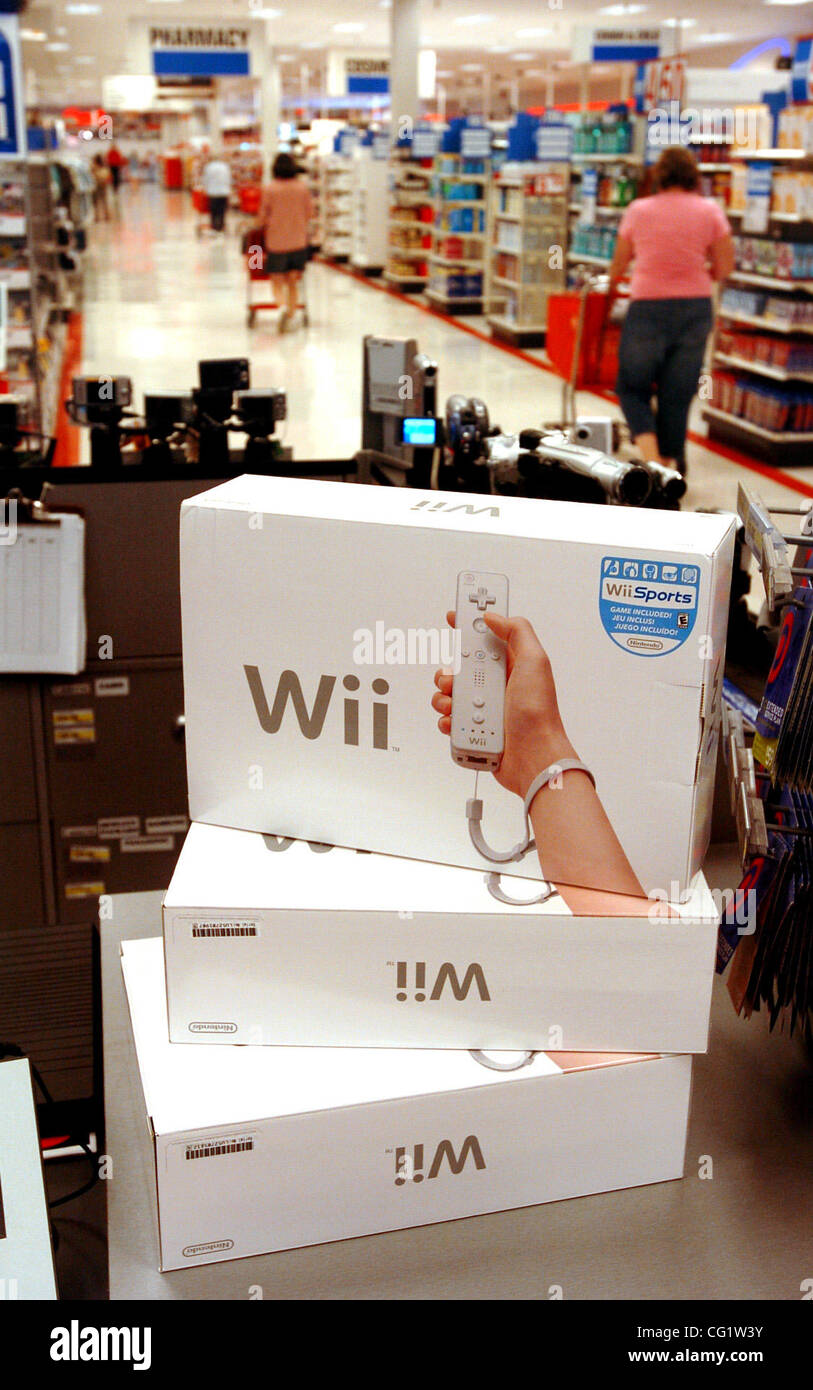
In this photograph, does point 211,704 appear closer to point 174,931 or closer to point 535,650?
point 174,931

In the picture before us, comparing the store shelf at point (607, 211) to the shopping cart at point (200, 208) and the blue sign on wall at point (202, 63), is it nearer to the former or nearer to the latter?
the blue sign on wall at point (202, 63)

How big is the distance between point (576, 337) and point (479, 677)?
6.86 metres

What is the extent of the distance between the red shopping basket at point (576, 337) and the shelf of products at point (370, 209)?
10.1m

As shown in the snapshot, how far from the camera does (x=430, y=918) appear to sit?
1209 mm

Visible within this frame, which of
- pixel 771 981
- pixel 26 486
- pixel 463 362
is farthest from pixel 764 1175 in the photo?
pixel 463 362

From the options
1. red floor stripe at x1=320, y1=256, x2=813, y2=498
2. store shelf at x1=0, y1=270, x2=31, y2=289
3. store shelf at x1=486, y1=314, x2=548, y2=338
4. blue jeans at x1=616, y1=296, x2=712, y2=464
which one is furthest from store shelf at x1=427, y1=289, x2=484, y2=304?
store shelf at x1=0, y1=270, x2=31, y2=289

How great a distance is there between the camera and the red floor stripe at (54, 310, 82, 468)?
7.26m

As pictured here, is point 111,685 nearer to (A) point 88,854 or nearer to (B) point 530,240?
(A) point 88,854

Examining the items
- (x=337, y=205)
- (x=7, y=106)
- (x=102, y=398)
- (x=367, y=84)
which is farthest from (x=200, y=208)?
(x=102, y=398)

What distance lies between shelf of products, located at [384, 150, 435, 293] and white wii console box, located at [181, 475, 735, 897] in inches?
617

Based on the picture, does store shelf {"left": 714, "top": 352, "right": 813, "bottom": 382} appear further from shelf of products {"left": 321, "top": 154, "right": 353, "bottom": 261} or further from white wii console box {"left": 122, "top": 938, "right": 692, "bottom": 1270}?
shelf of products {"left": 321, "top": 154, "right": 353, "bottom": 261}
